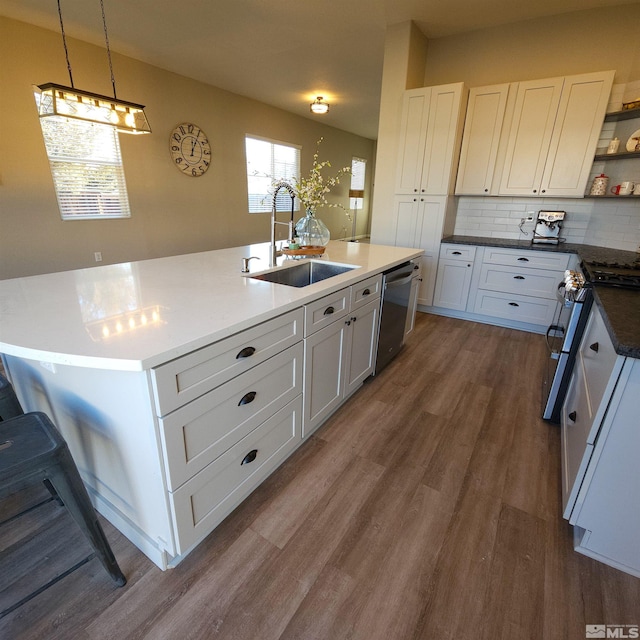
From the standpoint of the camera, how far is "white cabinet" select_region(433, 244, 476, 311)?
369 centimetres

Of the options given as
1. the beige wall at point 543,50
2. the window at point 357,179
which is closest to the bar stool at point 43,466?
the beige wall at point 543,50

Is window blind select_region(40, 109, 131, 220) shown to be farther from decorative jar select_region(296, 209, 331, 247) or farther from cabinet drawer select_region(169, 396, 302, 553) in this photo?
cabinet drawer select_region(169, 396, 302, 553)

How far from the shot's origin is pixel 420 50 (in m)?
3.64

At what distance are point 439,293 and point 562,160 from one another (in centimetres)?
168

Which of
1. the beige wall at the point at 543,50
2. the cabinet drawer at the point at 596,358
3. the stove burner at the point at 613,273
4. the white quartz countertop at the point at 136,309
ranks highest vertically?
the beige wall at the point at 543,50

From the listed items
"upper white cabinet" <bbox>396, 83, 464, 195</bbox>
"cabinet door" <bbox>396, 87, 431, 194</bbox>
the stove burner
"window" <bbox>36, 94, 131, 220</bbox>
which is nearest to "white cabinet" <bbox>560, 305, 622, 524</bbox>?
the stove burner

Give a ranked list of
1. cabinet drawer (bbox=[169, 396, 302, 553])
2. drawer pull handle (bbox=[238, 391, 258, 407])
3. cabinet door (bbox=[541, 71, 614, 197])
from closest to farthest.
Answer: cabinet drawer (bbox=[169, 396, 302, 553])
drawer pull handle (bbox=[238, 391, 258, 407])
cabinet door (bbox=[541, 71, 614, 197])

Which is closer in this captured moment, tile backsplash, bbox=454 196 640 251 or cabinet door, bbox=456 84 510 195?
tile backsplash, bbox=454 196 640 251

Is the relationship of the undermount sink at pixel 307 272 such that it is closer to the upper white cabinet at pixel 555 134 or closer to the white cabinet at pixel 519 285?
the white cabinet at pixel 519 285

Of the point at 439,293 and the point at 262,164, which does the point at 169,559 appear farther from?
the point at 262,164

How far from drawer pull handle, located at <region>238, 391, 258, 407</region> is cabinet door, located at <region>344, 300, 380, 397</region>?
82cm

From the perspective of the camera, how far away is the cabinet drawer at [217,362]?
0.99 metres

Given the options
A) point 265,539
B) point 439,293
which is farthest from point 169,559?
point 439,293

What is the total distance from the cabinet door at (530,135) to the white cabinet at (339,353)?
2.37m
